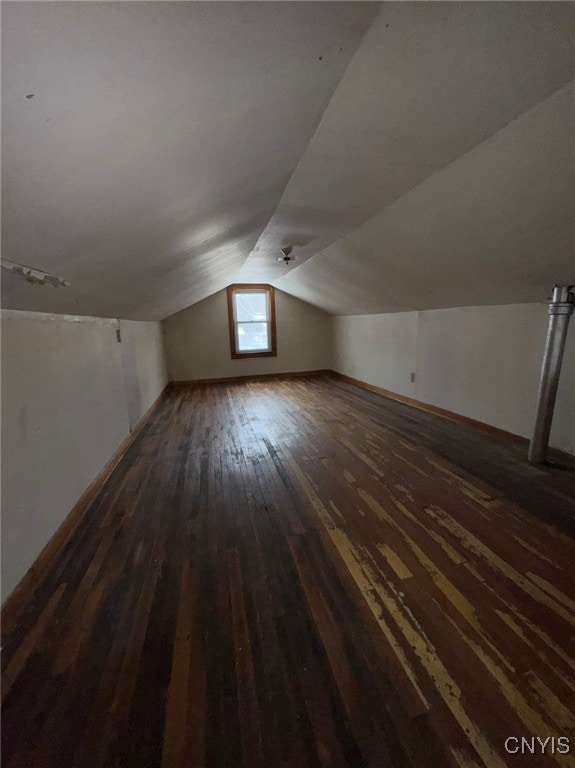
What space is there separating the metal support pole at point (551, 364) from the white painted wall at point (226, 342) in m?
4.72

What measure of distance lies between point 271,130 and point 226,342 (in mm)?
5292

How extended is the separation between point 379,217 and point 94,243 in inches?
79.0

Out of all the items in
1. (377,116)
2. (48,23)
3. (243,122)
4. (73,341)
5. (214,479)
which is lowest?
(214,479)

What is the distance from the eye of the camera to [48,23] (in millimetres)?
490

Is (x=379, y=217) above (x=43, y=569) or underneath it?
above

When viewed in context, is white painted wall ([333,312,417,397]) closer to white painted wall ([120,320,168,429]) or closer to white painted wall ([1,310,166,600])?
white painted wall ([120,320,168,429])

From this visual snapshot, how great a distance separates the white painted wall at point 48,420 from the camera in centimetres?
134

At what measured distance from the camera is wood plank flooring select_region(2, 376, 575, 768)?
0.87m

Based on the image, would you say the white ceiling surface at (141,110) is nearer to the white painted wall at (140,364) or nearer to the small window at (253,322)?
the white painted wall at (140,364)

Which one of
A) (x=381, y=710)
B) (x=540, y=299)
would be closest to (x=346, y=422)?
(x=540, y=299)

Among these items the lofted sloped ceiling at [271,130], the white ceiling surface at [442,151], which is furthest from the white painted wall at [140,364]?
the white ceiling surface at [442,151]

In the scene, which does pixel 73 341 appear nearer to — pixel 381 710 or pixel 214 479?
pixel 214 479

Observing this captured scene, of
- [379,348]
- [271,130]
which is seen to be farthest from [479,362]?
[271,130]

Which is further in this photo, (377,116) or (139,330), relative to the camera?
(139,330)
